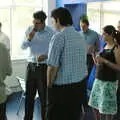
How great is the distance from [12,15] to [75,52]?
441 cm

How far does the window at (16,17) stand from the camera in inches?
279

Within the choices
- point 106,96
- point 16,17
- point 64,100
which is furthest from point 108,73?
point 16,17

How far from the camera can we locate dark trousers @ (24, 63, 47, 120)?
409 cm

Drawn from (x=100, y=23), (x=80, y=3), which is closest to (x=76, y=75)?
(x=100, y=23)

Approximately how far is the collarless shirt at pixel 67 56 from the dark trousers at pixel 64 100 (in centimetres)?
7

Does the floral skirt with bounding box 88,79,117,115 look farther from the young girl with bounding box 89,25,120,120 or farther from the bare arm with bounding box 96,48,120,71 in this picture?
the bare arm with bounding box 96,48,120,71

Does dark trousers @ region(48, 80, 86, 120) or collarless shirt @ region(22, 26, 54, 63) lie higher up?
collarless shirt @ region(22, 26, 54, 63)

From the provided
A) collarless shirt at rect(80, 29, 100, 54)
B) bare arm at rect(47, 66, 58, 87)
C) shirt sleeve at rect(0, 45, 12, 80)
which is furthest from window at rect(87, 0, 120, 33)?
shirt sleeve at rect(0, 45, 12, 80)

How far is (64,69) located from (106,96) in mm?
1073

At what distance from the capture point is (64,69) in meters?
3.01

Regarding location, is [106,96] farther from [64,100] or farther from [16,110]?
[16,110]

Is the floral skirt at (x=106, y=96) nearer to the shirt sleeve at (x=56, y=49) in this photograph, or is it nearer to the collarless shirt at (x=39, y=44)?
the collarless shirt at (x=39, y=44)

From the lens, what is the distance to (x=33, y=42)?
415 cm

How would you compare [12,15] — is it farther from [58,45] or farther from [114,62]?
[58,45]
